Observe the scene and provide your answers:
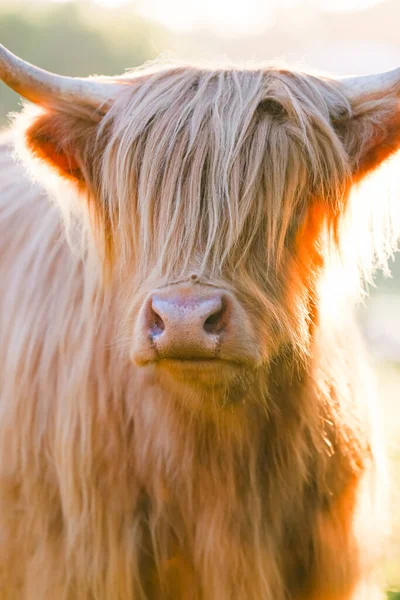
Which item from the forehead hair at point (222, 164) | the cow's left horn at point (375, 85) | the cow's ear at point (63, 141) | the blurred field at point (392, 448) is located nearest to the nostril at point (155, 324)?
the forehead hair at point (222, 164)

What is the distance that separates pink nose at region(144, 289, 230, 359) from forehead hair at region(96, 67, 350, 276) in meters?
0.14

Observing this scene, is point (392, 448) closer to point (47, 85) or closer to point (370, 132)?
point (370, 132)

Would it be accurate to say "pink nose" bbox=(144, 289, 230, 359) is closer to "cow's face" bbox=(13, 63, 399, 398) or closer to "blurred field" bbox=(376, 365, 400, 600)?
"cow's face" bbox=(13, 63, 399, 398)

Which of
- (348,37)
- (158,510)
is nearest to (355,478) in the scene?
(158,510)

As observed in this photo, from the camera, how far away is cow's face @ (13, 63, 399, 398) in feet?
7.63

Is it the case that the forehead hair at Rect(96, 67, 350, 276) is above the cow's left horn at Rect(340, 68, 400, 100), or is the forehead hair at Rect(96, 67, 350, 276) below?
below

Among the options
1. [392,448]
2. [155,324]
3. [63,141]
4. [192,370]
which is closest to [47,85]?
[63,141]

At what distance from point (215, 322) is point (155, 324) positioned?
13cm

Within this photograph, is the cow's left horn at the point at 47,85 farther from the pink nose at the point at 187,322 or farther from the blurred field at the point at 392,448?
the blurred field at the point at 392,448

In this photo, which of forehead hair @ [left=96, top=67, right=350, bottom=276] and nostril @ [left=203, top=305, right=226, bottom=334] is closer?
nostril @ [left=203, top=305, right=226, bottom=334]

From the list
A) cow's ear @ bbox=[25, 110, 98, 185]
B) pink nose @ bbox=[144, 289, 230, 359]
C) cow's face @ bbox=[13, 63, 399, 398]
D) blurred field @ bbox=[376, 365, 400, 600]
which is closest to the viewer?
pink nose @ bbox=[144, 289, 230, 359]

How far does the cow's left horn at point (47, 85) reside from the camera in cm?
241

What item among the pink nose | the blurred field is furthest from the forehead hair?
the blurred field

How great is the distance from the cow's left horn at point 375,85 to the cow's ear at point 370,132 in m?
0.01
